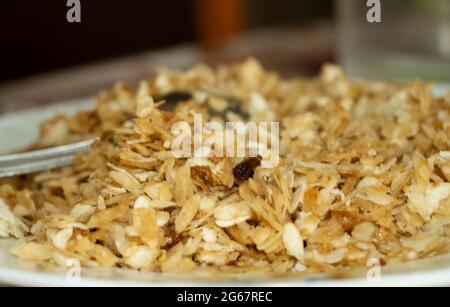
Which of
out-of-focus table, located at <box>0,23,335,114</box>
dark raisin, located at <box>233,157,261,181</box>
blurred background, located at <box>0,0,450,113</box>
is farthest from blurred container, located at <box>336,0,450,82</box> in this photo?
dark raisin, located at <box>233,157,261,181</box>

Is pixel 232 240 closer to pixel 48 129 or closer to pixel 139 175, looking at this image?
pixel 139 175

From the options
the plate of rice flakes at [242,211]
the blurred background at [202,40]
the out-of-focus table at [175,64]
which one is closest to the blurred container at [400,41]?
the blurred background at [202,40]

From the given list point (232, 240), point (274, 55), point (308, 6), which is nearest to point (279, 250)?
point (232, 240)

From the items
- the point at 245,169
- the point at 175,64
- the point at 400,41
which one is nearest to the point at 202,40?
the point at 175,64

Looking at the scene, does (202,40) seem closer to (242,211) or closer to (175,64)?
(175,64)

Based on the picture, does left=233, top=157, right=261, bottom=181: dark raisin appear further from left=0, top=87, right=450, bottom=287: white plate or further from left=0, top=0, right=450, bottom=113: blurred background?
left=0, top=0, right=450, bottom=113: blurred background

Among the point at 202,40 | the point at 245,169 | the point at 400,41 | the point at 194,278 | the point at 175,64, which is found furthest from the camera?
the point at 202,40
